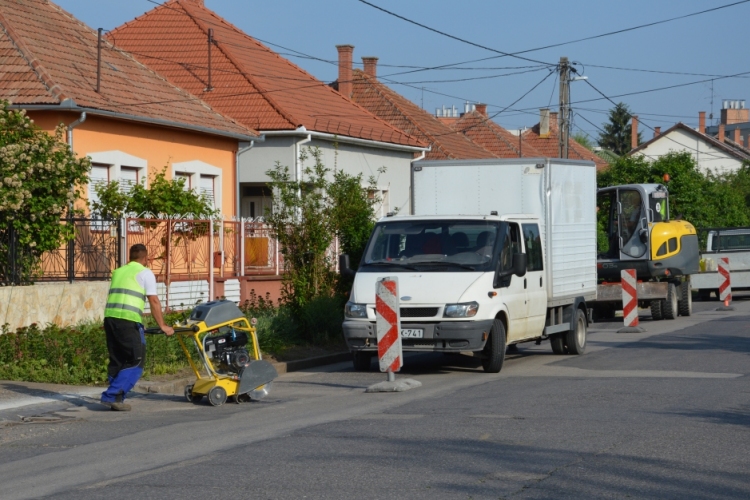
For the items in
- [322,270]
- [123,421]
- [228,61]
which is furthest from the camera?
[228,61]

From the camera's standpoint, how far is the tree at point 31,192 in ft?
50.7

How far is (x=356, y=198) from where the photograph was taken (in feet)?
60.5

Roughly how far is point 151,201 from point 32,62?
408 centimetres

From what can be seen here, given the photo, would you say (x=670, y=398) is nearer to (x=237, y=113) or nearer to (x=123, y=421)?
(x=123, y=421)

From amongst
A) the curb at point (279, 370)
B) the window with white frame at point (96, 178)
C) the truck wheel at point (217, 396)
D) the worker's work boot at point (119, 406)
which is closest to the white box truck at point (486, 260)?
the curb at point (279, 370)

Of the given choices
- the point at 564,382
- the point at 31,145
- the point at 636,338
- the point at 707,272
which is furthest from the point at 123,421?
the point at 707,272

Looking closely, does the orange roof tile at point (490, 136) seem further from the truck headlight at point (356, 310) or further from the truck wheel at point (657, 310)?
the truck headlight at point (356, 310)

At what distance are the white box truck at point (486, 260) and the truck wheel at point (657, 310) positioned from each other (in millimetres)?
8020

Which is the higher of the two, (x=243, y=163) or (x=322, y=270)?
(x=243, y=163)

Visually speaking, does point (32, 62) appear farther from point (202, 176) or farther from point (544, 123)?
point (544, 123)

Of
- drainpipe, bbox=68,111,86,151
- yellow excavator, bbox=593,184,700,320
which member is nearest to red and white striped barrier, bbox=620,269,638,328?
yellow excavator, bbox=593,184,700,320

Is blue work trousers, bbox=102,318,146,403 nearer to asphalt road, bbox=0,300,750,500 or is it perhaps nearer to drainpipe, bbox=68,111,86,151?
asphalt road, bbox=0,300,750,500

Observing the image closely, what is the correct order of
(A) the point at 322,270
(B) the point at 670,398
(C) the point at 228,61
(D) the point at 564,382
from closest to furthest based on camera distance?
(B) the point at 670,398 < (D) the point at 564,382 < (A) the point at 322,270 < (C) the point at 228,61

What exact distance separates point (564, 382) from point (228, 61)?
21.8 metres
